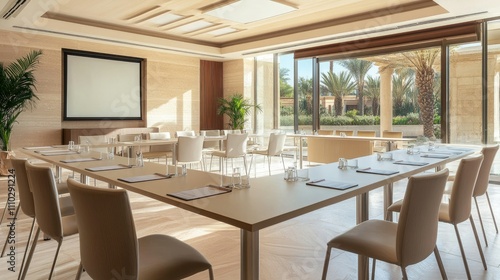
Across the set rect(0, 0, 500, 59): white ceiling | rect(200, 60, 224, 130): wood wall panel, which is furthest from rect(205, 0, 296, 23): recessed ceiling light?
rect(200, 60, 224, 130): wood wall panel

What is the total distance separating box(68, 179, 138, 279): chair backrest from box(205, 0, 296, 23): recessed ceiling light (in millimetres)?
5173

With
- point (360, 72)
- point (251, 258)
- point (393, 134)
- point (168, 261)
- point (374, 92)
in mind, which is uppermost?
point (360, 72)

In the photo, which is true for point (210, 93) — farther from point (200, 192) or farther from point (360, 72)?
point (200, 192)

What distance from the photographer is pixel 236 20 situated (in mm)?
7059

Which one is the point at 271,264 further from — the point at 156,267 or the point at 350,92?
the point at 350,92

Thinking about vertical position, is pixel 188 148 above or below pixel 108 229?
above

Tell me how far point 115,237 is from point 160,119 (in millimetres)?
8108

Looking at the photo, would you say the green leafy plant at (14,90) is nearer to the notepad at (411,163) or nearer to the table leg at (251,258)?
the notepad at (411,163)

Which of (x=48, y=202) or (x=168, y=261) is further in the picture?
(x=48, y=202)

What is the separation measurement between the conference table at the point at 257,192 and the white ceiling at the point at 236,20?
12.5ft

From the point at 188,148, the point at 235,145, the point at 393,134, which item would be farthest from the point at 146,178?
the point at 393,134

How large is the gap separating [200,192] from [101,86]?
23.9 ft

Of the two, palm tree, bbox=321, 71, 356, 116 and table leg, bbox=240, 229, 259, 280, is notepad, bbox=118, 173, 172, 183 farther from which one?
palm tree, bbox=321, 71, 356, 116

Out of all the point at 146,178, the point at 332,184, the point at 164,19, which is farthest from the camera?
the point at 164,19
